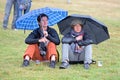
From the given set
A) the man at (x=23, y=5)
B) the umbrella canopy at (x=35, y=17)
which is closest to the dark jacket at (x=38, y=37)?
the umbrella canopy at (x=35, y=17)

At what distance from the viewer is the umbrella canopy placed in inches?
366

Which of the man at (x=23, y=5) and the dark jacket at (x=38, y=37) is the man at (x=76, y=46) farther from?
the man at (x=23, y=5)

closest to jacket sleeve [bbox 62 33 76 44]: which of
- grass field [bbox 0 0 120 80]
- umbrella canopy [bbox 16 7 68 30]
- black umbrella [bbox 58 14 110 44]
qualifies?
black umbrella [bbox 58 14 110 44]

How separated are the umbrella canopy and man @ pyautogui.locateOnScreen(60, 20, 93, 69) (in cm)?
78

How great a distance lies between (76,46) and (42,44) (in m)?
0.74

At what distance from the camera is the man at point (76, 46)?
28.1ft

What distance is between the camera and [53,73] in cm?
812

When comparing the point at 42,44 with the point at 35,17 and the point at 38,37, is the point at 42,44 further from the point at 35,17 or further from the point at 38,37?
the point at 35,17

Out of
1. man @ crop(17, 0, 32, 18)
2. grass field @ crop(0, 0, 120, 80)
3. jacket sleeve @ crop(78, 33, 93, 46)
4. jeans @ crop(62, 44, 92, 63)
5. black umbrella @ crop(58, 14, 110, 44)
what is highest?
man @ crop(17, 0, 32, 18)

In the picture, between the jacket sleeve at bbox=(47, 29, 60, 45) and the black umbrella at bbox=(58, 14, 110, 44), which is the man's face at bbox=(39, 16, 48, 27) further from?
the black umbrella at bbox=(58, 14, 110, 44)

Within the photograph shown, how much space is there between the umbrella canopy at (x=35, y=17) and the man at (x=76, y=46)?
2.55ft

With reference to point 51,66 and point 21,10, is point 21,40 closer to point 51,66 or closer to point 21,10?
point 21,10

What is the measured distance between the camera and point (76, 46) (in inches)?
345

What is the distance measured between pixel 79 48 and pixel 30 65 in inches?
43.0
